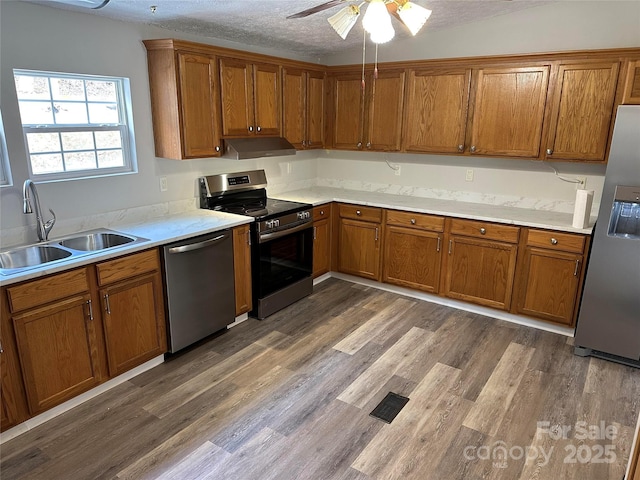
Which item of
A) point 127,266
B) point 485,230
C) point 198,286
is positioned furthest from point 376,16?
point 485,230

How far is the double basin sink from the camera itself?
2521 mm

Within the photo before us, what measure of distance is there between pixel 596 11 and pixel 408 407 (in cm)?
331

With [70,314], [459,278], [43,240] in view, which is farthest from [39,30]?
[459,278]

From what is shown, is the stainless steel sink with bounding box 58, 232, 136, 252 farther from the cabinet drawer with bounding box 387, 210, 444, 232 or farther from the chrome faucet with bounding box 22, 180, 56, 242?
the cabinet drawer with bounding box 387, 210, 444, 232

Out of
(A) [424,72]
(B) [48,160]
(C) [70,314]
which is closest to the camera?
(C) [70,314]

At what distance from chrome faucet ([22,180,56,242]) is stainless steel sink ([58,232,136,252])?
12cm

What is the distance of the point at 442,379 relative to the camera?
2.89 m

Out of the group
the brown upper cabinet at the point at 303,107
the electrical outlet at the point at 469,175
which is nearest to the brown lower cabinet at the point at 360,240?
the brown upper cabinet at the point at 303,107

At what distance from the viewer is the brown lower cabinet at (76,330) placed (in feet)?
7.23

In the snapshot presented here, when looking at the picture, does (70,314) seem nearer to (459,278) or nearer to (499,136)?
(459,278)

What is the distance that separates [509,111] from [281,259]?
2.32 meters

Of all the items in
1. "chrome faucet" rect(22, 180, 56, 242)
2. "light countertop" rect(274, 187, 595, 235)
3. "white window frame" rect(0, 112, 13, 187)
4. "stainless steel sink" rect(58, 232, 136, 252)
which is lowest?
"stainless steel sink" rect(58, 232, 136, 252)

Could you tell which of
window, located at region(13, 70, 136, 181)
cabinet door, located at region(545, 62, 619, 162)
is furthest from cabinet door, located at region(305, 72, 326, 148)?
cabinet door, located at region(545, 62, 619, 162)

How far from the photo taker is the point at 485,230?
362 centimetres
